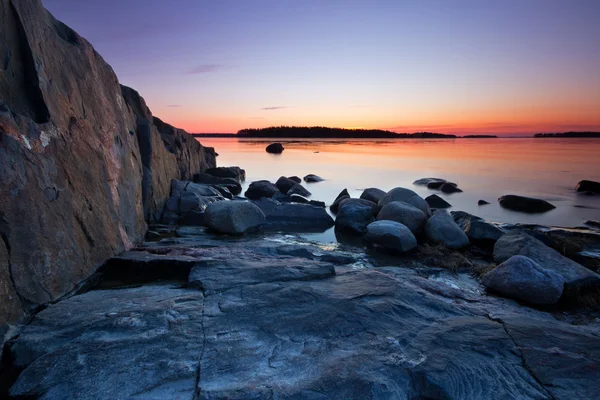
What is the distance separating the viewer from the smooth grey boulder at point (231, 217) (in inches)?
337

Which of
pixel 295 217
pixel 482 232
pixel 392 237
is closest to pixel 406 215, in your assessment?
pixel 392 237

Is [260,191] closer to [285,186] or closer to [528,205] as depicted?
[285,186]

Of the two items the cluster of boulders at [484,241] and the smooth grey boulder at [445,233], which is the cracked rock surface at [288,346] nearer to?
the cluster of boulders at [484,241]

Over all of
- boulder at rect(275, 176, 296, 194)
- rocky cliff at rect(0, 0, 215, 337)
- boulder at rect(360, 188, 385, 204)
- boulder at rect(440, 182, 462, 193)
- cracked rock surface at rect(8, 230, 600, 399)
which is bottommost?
boulder at rect(440, 182, 462, 193)

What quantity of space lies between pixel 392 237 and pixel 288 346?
17.6 ft

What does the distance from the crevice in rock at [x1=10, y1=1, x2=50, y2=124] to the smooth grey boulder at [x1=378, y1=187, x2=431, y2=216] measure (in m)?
8.71

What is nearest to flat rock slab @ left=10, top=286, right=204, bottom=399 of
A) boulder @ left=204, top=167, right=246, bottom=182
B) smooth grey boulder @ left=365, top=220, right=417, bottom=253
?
smooth grey boulder @ left=365, top=220, right=417, bottom=253

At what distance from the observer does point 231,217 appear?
858 centimetres

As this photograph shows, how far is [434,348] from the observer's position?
3.10 meters

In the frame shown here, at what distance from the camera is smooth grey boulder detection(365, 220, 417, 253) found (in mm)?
7859

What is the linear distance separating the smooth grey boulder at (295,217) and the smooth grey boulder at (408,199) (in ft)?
6.17

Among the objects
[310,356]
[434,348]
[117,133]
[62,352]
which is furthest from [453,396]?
[117,133]

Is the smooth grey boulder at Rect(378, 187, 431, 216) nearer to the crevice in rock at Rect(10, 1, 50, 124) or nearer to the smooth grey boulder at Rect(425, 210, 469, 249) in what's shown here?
the smooth grey boulder at Rect(425, 210, 469, 249)

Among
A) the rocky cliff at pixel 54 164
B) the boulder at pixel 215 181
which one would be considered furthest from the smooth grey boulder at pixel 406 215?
the boulder at pixel 215 181
